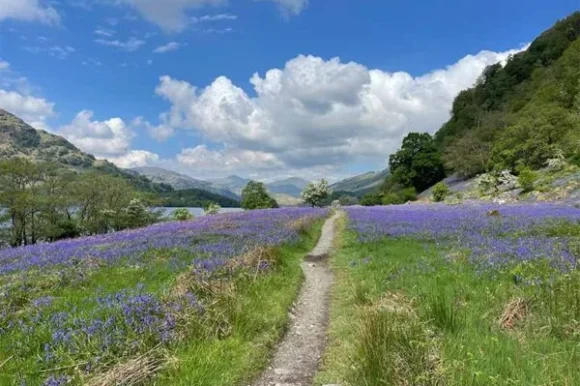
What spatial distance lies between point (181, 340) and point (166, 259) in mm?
8382

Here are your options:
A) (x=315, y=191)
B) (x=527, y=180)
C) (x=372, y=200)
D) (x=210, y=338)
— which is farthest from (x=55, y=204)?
(x=372, y=200)

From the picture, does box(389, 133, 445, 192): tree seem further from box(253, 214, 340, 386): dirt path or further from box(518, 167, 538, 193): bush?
box(253, 214, 340, 386): dirt path

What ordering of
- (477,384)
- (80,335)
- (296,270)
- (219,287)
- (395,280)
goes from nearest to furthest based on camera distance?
(477,384) < (80,335) < (219,287) < (395,280) < (296,270)

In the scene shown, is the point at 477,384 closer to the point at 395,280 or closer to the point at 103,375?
the point at 103,375

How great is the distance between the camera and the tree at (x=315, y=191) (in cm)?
8400

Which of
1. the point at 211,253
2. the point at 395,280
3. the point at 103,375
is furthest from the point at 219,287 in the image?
the point at 211,253

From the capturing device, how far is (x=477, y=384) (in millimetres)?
5090

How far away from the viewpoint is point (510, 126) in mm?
76438

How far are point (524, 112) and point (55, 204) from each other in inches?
3114

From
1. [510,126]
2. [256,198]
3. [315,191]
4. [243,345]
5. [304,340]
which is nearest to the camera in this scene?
[243,345]

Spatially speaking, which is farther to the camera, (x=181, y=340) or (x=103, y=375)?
(x=181, y=340)

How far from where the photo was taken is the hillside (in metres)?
62.0

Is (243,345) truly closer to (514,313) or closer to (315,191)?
(514,313)

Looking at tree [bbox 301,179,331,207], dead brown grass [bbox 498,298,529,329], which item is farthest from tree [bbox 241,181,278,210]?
dead brown grass [bbox 498,298,529,329]
